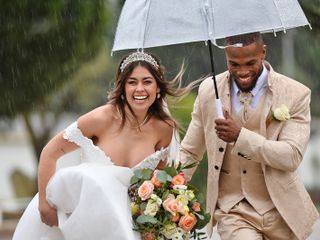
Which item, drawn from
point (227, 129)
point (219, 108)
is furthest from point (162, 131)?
point (227, 129)

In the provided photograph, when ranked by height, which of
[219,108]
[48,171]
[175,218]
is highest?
[219,108]

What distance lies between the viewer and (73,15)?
21.0 metres

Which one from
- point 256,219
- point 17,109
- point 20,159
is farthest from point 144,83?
point 20,159

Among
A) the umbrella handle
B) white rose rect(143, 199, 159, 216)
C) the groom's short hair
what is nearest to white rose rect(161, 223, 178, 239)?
white rose rect(143, 199, 159, 216)

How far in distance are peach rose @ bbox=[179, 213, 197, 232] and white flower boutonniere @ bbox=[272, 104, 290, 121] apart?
842mm

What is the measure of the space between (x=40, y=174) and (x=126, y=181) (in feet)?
2.03

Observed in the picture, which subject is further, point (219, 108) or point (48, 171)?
point (48, 171)

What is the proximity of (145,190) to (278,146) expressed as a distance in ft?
2.90

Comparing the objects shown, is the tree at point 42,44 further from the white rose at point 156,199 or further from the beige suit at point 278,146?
the white rose at point 156,199

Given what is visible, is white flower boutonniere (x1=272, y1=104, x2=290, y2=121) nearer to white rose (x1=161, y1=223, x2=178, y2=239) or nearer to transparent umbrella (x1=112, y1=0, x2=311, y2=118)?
transparent umbrella (x1=112, y1=0, x2=311, y2=118)

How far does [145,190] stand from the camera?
7.58 m

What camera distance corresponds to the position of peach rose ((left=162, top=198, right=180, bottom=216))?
7602 mm

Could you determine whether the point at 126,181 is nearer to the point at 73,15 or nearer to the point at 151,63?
the point at 151,63

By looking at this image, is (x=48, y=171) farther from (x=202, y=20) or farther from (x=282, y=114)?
(x=282, y=114)
